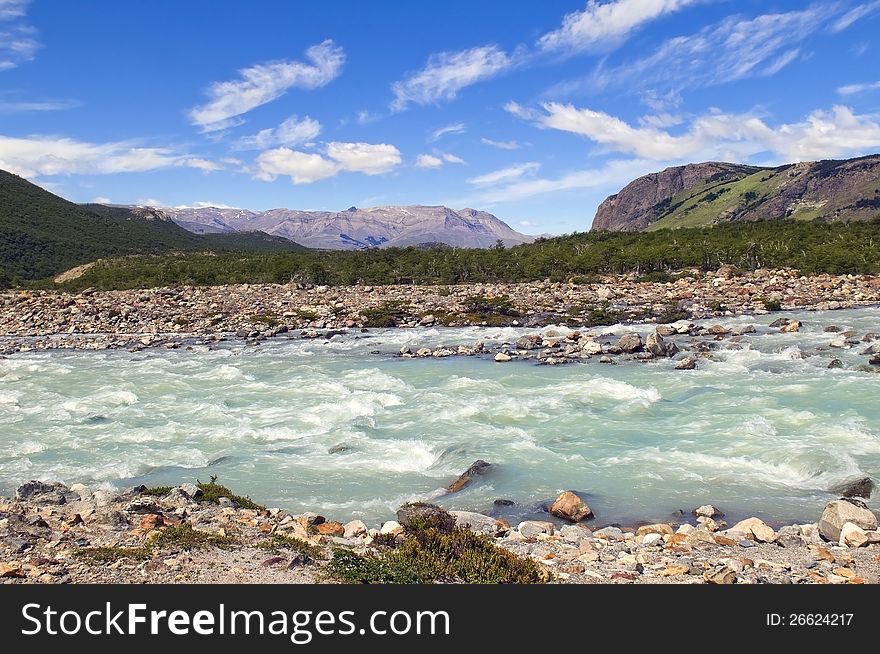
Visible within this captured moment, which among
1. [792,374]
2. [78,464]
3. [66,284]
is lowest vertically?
[78,464]

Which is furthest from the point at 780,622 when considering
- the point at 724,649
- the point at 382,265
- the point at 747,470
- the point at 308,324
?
the point at 382,265

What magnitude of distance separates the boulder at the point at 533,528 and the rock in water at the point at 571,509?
75 cm

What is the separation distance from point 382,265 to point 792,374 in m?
59.3

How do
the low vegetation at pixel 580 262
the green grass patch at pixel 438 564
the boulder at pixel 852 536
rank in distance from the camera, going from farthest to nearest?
the low vegetation at pixel 580 262 → the boulder at pixel 852 536 → the green grass patch at pixel 438 564

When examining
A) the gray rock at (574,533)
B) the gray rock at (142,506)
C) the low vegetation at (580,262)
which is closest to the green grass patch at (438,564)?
the gray rock at (574,533)

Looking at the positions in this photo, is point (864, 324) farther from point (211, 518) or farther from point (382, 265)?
point (382, 265)

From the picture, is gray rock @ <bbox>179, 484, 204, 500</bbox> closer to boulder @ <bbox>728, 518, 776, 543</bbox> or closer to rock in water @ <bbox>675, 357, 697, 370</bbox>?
boulder @ <bbox>728, 518, 776, 543</bbox>

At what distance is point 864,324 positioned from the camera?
31.5 meters

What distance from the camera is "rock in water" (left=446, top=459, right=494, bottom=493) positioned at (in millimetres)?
13117

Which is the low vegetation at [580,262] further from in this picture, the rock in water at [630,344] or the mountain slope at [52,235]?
the mountain slope at [52,235]

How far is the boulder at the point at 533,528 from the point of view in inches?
397

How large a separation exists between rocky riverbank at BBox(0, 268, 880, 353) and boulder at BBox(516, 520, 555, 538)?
2734 cm

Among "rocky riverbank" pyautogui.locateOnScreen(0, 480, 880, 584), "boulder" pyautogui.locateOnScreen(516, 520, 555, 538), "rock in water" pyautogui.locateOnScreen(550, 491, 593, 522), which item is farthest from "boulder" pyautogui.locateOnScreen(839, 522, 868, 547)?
"boulder" pyautogui.locateOnScreen(516, 520, 555, 538)

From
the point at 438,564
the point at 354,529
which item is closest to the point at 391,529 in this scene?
the point at 354,529
